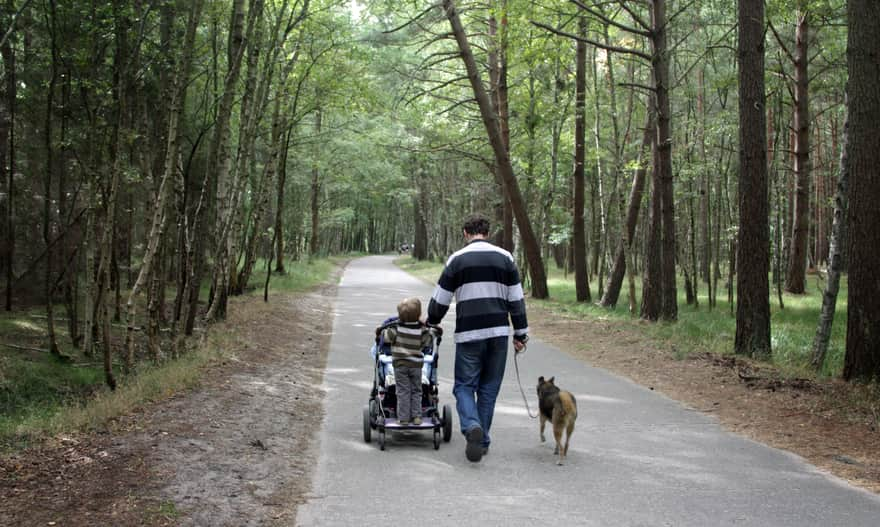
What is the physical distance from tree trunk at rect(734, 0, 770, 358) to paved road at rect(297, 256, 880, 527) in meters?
3.77

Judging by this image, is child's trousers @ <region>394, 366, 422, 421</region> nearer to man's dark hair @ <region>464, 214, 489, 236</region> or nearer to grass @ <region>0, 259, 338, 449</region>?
man's dark hair @ <region>464, 214, 489, 236</region>

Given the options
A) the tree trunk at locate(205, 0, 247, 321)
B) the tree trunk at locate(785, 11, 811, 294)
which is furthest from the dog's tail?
the tree trunk at locate(785, 11, 811, 294)

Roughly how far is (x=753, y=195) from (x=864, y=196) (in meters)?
2.33

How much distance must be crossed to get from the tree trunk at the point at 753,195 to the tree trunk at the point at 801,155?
1091cm

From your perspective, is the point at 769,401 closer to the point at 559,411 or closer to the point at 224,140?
the point at 559,411

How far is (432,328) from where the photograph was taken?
666 cm

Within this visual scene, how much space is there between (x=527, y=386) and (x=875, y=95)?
5.81 meters

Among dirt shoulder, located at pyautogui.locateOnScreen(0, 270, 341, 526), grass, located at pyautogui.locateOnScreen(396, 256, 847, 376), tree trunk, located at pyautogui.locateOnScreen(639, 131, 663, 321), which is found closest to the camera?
dirt shoulder, located at pyautogui.locateOnScreen(0, 270, 341, 526)

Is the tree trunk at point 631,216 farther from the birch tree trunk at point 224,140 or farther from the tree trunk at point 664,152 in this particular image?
the birch tree trunk at point 224,140

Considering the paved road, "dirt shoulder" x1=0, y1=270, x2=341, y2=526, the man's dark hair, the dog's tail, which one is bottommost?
the paved road

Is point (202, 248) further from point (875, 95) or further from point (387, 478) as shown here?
point (875, 95)

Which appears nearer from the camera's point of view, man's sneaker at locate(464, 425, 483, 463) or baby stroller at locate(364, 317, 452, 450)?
man's sneaker at locate(464, 425, 483, 463)

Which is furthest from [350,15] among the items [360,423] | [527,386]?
[360,423]

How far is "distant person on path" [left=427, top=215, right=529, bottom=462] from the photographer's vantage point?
20.4ft
